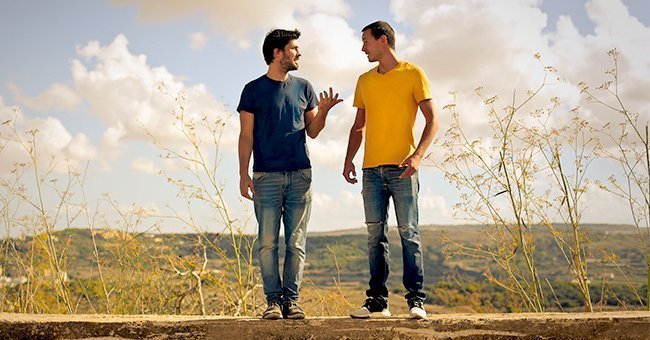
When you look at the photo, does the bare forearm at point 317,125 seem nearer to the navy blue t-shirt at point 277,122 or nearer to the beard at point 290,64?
the navy blue t-shirt at point 277,122

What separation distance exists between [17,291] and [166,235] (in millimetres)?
1424

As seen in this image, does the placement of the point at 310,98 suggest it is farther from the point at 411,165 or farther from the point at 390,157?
the point at 411,165

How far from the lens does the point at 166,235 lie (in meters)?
6.35

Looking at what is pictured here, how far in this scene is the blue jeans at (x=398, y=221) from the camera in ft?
12.5

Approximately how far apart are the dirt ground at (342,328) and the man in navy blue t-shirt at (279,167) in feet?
0.47

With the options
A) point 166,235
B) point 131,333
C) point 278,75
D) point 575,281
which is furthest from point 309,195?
point 166,235

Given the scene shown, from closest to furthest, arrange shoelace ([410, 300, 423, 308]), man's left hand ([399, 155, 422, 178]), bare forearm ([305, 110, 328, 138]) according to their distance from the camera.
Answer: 1. man's left hand ([399, 155, 422, 178])
2. shoelace ([410, 300, 423, 308])
3. bare forearm ([305, 110, 328, 138])

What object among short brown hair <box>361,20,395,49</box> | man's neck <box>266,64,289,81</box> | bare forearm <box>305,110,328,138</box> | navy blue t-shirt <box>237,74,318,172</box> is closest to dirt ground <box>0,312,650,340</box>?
navy blue t-shirt <box>237,74,318,172</box>

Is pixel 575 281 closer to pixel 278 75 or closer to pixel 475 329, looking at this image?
pixel 475 329

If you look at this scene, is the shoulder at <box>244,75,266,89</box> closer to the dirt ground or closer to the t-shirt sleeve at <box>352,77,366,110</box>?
the t-shirt sleeve at <box>352,77,366,110</box>

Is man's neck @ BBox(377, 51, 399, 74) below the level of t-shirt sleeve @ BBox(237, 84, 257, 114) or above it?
above

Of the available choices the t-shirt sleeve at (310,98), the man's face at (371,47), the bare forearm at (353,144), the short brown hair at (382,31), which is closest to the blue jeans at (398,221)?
the bare forearm at (353,144)

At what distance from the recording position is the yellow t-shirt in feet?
12.7

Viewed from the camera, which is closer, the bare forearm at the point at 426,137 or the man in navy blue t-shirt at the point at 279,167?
the bare forearm at the point at 426,137
